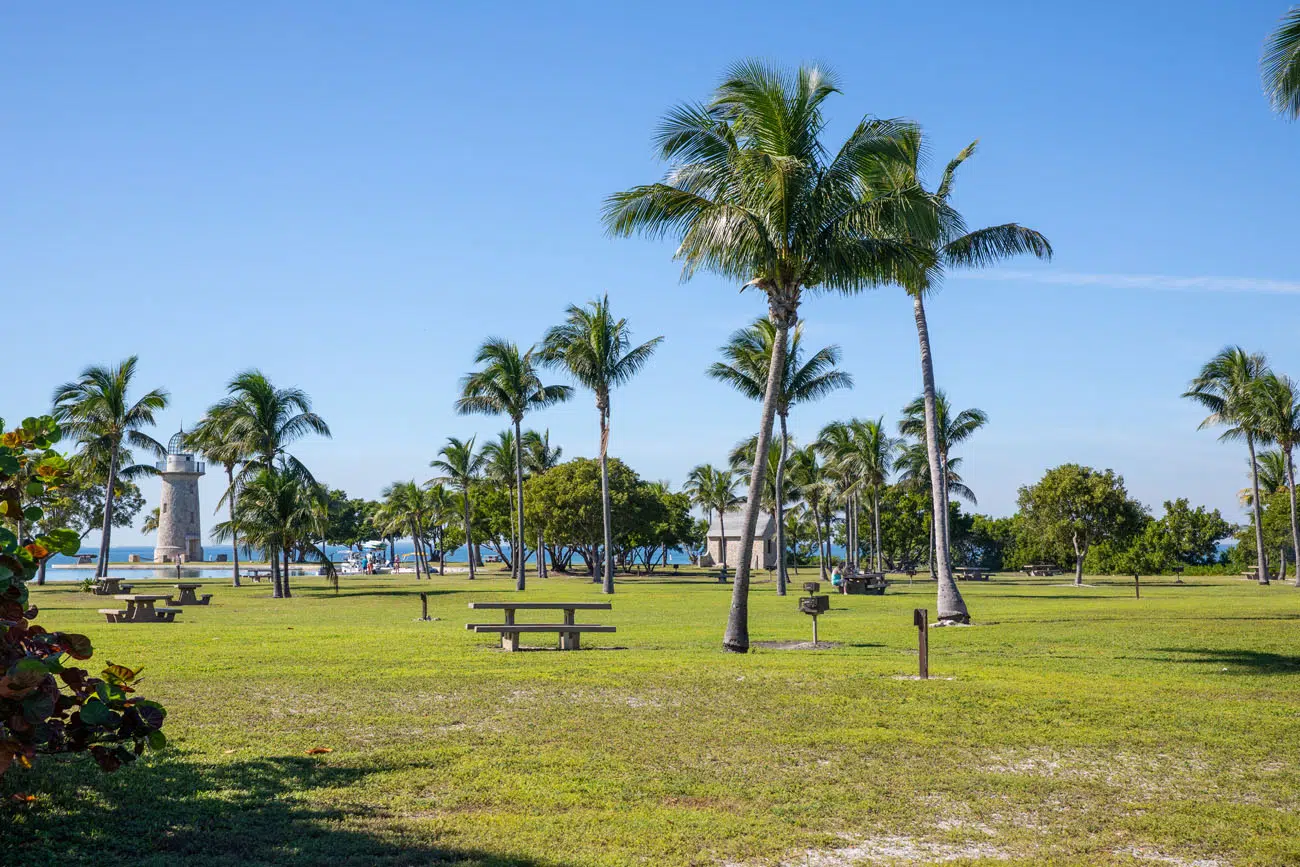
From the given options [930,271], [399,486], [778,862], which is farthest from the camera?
[399,486]

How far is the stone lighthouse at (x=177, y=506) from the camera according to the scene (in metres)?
74.7

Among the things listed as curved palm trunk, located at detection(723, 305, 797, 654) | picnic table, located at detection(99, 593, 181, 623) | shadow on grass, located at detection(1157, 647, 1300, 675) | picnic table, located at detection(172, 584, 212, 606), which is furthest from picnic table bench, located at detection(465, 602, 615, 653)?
picnic table, located at detection(172, 584, 212, 606)

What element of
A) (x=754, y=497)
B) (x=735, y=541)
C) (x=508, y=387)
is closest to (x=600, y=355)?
(x=508, y=387)

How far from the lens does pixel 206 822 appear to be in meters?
5.86

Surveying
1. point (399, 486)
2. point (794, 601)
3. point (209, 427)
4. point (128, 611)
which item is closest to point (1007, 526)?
point (399, 486)

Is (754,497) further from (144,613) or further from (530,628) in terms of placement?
(144,613)

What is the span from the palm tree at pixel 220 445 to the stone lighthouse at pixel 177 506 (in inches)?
1188

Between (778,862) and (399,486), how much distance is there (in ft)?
255

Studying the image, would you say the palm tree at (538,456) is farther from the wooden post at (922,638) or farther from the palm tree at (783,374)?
the wooden post at (922,638)

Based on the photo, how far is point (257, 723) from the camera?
28.9 ft

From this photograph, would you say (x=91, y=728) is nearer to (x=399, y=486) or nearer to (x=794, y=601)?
(x=794, y=601)

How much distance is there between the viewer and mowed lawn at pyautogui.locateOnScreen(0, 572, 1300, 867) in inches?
220

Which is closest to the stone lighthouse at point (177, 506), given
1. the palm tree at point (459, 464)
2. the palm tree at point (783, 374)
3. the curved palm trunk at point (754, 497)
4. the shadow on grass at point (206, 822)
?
the palm tree at point (459, 464)

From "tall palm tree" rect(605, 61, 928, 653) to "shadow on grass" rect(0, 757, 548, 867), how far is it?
9.20 meters
